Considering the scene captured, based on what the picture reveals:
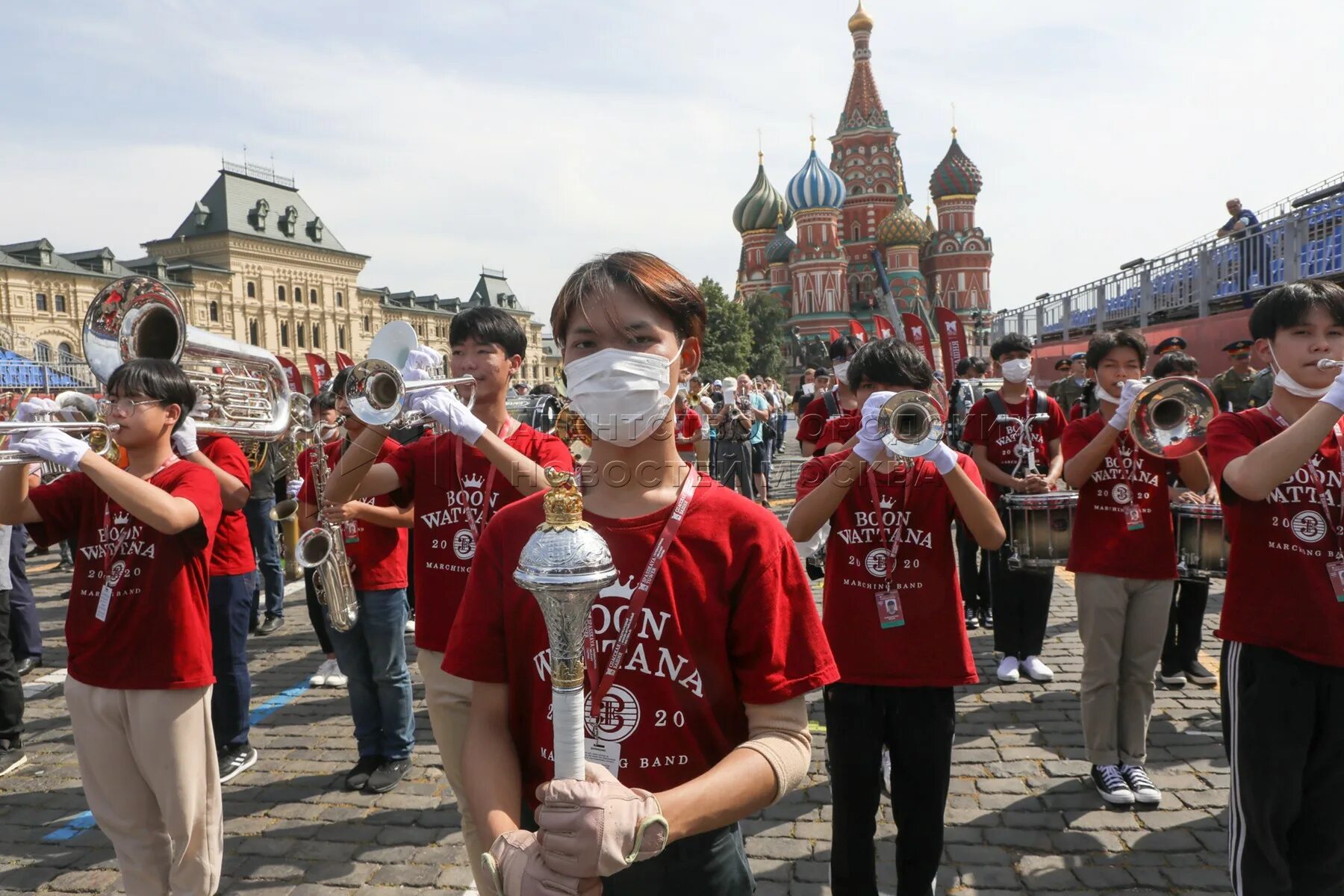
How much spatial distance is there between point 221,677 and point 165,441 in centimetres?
199

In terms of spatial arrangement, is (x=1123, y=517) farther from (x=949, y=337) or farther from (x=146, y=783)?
(x=949, y=337)

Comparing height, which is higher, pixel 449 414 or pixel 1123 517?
pixel 449 414

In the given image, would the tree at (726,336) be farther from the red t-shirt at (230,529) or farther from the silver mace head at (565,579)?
the silver mace head at (565,579)

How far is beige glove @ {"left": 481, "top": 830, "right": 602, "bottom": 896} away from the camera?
Result: 54.0 inches

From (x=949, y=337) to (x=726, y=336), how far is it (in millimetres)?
53528

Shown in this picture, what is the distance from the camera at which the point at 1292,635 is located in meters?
2.88

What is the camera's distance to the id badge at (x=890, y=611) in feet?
11.1

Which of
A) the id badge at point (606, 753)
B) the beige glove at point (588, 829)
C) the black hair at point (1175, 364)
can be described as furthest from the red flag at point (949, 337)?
the beige glove at point (588, 829)

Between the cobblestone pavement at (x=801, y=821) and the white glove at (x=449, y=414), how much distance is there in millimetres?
2015

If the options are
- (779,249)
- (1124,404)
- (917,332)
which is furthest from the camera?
(779,249)

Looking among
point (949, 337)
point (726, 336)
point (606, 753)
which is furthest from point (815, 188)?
point (606, 753)

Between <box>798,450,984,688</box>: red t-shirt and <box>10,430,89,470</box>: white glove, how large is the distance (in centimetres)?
283

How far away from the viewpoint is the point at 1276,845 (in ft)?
9.53

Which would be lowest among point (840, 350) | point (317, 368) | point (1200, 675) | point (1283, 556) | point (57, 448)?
point (1200, 675)
